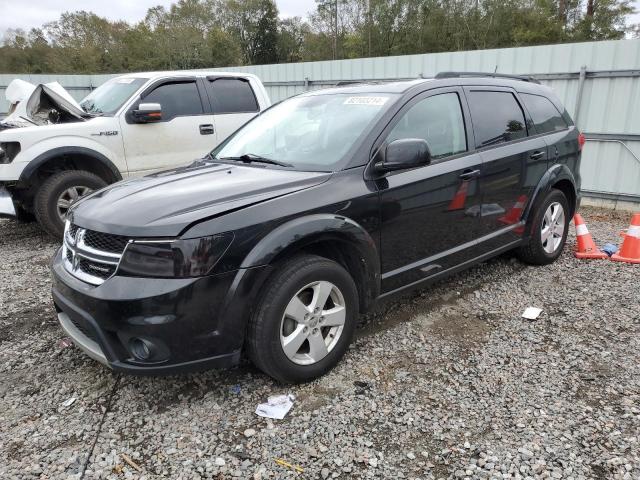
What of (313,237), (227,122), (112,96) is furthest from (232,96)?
(313,237)

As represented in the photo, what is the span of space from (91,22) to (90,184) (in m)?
54.9

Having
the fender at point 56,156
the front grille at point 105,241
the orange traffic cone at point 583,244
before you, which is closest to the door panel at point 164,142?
the fender at point 56,156

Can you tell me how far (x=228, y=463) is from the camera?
225cm

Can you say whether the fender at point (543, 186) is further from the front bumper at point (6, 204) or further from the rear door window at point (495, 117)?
the front bumper at point (6, 204)

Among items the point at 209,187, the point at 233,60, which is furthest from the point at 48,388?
the point at 233,60

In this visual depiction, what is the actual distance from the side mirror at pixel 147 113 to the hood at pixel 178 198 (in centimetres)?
280

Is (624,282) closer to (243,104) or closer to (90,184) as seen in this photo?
(243,104)

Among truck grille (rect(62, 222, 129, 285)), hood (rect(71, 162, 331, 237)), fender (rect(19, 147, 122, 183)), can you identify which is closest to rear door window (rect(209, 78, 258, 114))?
fender (rect(19, 147, 122, 183))

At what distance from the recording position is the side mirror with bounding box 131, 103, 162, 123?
18.3 ft

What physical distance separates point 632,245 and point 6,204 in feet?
22.0

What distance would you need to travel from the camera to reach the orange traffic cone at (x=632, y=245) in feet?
15.8

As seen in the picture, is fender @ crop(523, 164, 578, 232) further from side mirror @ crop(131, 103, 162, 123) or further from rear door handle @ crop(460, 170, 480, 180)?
side mirror @ crop(131, 103, 162, 123)

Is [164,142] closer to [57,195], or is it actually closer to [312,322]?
[57,195]

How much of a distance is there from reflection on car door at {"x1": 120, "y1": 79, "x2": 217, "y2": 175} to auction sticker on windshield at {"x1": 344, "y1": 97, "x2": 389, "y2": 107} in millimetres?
3341
